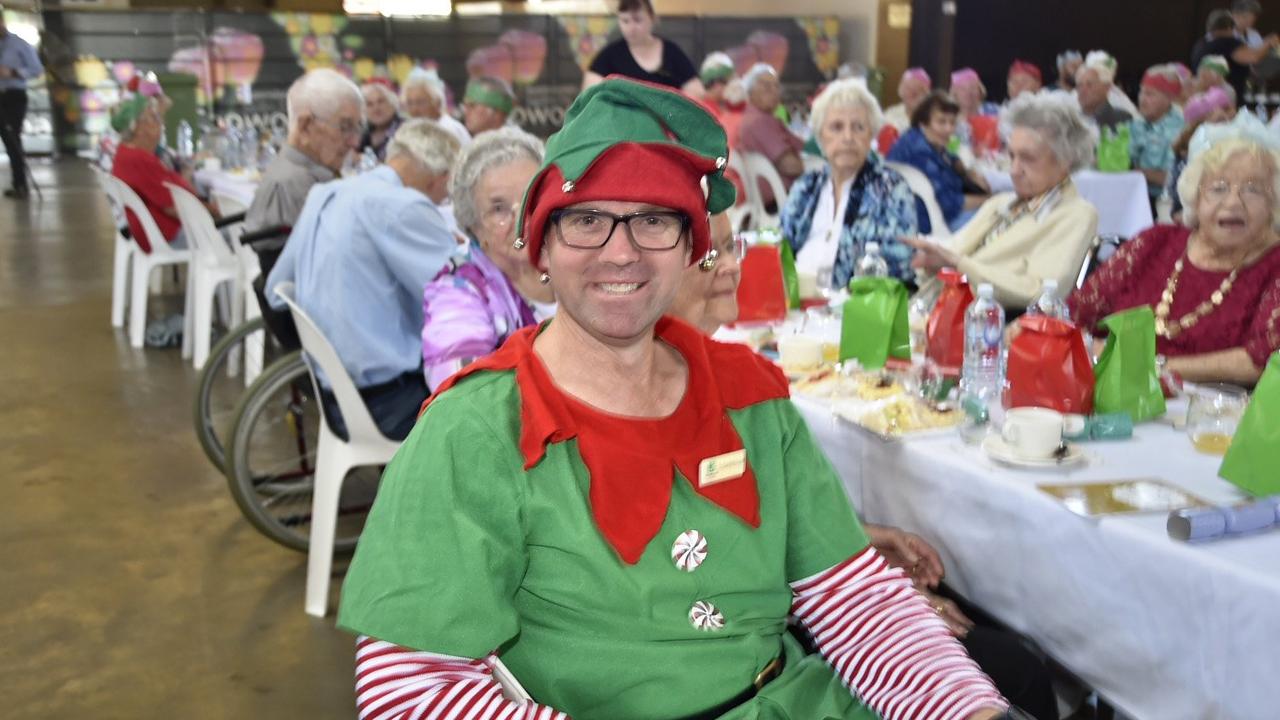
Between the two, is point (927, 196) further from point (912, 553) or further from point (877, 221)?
point (912, 553)

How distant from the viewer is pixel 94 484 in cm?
433

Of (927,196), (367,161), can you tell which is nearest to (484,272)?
(927,196)

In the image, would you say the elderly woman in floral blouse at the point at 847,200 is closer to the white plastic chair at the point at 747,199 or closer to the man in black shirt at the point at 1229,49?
the white plastic chair at the point at 747,199

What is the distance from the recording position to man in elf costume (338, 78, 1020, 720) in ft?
4.04

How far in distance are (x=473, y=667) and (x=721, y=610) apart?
296 millimetres

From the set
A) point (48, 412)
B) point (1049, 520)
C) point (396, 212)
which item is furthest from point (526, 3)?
point (1049, 520)

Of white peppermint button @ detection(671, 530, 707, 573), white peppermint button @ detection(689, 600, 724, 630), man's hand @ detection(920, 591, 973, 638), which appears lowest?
man's hand @ detection(920, 591, 973, 638)

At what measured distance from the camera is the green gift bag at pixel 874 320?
248cm

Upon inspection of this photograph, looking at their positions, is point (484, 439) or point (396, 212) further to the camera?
point (396, 212)

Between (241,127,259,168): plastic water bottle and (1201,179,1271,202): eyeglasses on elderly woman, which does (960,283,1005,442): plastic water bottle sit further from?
(241,127,259,168): plastic water bottle

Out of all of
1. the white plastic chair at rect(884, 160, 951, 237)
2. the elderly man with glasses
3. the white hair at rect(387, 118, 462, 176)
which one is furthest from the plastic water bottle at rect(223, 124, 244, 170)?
the white hair at rect(387, 118, 462, 176)

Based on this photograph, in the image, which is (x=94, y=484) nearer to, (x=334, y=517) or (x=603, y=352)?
(x=334, y=517)

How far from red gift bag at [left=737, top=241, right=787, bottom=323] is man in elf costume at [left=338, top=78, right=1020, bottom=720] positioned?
1.53 m

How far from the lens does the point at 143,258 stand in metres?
6.30
